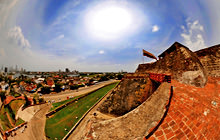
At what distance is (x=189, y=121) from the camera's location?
171 centimetres

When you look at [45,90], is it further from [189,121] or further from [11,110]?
[189,121]

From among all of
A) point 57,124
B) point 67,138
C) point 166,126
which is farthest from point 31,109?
point 166,126

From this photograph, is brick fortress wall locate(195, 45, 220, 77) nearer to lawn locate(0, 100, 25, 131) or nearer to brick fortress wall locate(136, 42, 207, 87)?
brick fortress wall locate(136, 42, 207, 87)

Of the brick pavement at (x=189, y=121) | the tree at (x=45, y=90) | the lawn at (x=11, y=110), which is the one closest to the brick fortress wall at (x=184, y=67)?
the brick pavement at (x=189, y=121)

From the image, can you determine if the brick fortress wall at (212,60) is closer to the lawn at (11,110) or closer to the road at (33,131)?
the road at (33,131)

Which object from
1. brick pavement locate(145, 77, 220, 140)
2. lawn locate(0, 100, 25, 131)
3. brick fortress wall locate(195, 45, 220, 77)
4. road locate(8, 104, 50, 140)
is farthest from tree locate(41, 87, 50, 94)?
brick fortress wall locate(195, 45, 220, 77)

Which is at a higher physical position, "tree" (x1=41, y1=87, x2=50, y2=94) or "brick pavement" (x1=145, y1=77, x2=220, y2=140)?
"brick pavement" (x1=145, y1=77, x2=220, y2=140)

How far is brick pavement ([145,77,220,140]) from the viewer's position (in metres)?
1.57

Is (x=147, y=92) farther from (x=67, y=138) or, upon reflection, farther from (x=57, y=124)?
(x=57, y=124)

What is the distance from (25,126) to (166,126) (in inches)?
935

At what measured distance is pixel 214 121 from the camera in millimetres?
1910

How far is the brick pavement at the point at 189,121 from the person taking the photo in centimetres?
157

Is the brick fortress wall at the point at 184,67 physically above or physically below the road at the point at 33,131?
above

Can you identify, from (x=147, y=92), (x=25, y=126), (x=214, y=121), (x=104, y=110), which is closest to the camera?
(x=214, y=121)
